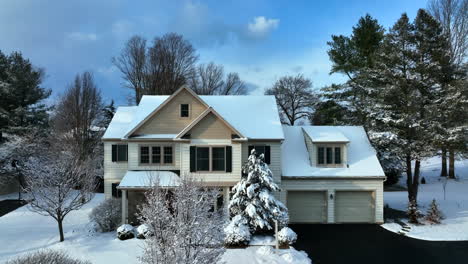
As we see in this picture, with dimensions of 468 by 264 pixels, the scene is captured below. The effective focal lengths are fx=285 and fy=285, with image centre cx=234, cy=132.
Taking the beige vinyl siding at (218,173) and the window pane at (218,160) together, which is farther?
the window pane at (218,160)

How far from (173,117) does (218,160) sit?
399 centimetres

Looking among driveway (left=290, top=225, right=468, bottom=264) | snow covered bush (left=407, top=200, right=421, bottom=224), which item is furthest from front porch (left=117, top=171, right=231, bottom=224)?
snow covered bush (left=407, top=200, right=421, bottom=224)

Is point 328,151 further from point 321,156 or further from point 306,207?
point 306,207

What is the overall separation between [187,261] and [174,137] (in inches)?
420

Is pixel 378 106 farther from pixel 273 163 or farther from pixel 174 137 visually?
pixel 174 137

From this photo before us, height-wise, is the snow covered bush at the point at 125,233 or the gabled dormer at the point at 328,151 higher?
the gabled dormer at the point at 328,151

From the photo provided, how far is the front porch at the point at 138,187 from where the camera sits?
1547 cm

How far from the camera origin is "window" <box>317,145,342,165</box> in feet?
58.4

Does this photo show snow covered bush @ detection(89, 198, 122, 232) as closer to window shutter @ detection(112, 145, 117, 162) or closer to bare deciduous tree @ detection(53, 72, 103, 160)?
window shutter @ detection(112, 145, 117, 162)

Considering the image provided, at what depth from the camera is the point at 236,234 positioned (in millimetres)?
12797

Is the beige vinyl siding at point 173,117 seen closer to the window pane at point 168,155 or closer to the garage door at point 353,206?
the window pane at point 168,155

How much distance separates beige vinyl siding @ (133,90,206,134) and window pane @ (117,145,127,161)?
2.14m

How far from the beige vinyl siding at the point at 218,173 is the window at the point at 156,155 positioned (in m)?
1.27

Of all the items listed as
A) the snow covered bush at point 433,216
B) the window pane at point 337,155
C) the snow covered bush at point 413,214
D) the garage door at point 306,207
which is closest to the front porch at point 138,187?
the garage door at point 306,207
